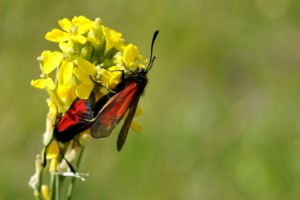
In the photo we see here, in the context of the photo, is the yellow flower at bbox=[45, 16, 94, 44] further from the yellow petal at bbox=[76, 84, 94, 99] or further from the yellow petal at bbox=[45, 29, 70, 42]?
the yellow petal at bbox=[76, 84, 94, 99]

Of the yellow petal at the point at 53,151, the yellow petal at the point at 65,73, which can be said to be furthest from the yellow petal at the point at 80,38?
the yellow petal at the point at 53,151

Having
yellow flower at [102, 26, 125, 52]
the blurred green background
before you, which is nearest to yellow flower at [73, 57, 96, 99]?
yellow flower at [102, 26, 125, 52]

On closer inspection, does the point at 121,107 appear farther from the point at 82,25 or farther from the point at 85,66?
the point at 82,25

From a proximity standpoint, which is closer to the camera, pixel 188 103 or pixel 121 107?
pixel 121 107

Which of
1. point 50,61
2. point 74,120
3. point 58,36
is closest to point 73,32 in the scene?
point 58,36

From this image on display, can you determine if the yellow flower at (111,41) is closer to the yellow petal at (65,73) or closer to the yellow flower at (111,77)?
the yellow flower at (111,77)

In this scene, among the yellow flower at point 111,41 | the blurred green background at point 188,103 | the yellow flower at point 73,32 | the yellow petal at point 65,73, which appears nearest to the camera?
the yellow petal at point 65,73

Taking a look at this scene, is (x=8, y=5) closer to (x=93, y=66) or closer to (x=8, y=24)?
(x=8, y=24)
